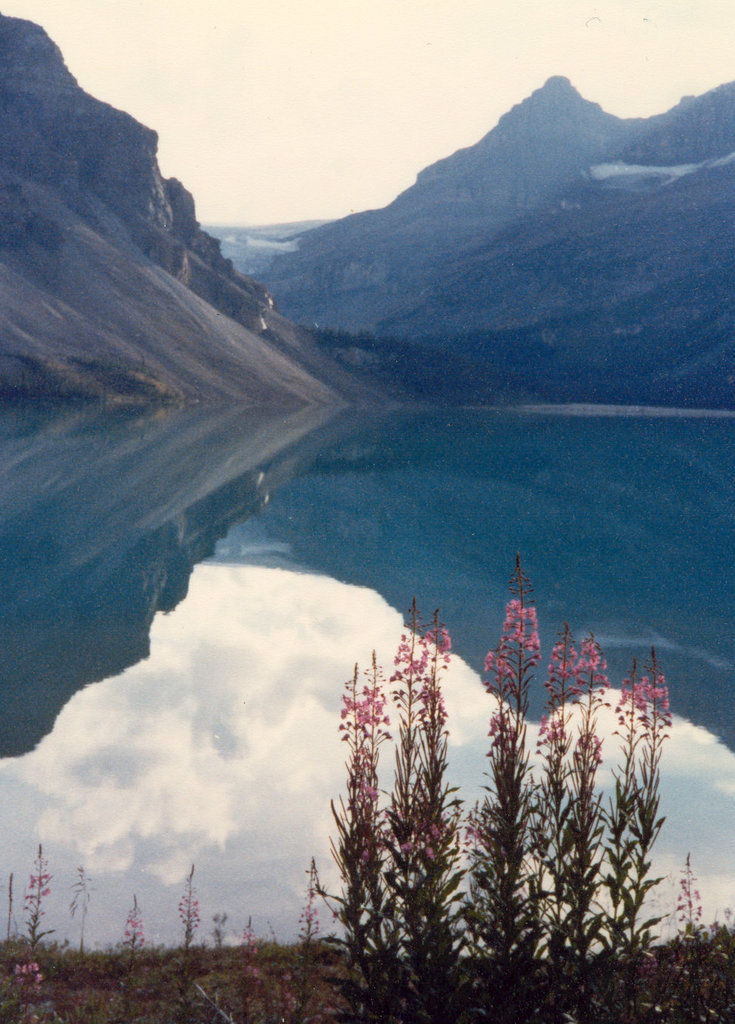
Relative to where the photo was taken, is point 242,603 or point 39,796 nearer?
point 39,796

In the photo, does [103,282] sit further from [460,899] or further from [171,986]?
[460,899]

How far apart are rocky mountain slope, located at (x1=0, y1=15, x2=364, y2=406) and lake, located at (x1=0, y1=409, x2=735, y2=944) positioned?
79042 mm

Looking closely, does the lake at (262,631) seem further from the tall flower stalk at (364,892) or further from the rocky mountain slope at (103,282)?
the rocky mountain slope at (103,282)

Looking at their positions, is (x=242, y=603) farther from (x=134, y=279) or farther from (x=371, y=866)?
(x=134, y=279)

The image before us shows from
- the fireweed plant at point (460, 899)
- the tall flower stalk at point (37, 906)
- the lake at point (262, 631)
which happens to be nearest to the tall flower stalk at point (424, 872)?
the fireweed plant at point (460, 899)

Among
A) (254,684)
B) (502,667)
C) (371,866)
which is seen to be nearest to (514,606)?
(502,667)

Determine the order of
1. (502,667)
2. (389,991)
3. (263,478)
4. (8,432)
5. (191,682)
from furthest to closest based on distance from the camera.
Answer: (8,432) < (263,478) < (191,682) < (502,667) < (389,991)

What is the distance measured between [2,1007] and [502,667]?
4.13 m

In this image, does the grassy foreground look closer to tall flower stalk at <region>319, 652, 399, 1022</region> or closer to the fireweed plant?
tall flower stalk at <region>319, 652, 399, 1022</region>

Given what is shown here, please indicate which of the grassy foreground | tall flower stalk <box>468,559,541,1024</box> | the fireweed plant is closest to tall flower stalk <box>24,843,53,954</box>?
the grassy foreground

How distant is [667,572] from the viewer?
3509cm

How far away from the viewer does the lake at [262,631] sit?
11297 mm

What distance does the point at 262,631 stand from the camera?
77.9 feet

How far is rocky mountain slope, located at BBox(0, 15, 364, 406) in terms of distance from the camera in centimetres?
14012
